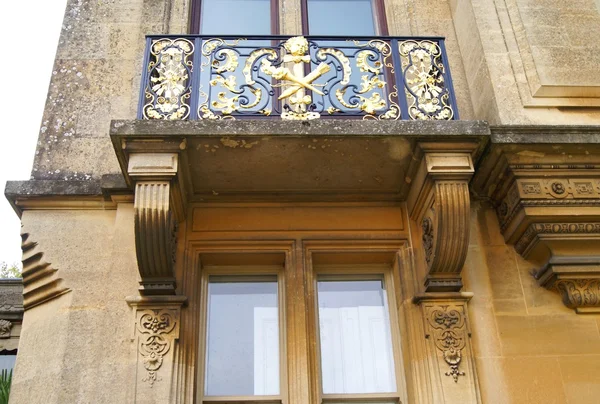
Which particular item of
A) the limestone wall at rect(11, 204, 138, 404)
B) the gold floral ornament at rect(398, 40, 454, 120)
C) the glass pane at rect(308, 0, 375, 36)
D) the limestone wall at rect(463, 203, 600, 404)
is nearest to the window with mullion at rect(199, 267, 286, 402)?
the limestone wall at rect(11, 204, 138, 404)

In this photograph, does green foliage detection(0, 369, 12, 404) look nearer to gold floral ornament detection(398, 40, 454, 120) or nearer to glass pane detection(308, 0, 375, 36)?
gold floral ornament detection(398, 40, 454, 120)

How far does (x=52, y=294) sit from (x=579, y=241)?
12.8ft

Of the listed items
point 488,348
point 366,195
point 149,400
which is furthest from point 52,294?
point 488,348

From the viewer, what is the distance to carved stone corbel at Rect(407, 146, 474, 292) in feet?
15.6

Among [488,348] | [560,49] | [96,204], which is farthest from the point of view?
[560,49]

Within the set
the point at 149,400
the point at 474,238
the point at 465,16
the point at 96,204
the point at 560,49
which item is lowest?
the point at 149,400

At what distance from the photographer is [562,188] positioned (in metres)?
5.12

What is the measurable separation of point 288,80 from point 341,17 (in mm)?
1984

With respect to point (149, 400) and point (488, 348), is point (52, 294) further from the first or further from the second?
point (488, 348)

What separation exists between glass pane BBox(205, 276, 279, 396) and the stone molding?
1137mm

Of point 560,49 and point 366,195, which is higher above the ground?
point 560,49

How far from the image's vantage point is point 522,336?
497 centimetres

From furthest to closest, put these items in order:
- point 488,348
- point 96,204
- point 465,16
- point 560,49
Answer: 1. point 465,16
2. point 560,49
3. point 96,204
4. point 488,348

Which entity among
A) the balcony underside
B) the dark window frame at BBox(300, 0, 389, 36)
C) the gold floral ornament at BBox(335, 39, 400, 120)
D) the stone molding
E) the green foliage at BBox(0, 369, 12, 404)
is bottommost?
the green foliage at BBox(0, 369, 12, 404)
